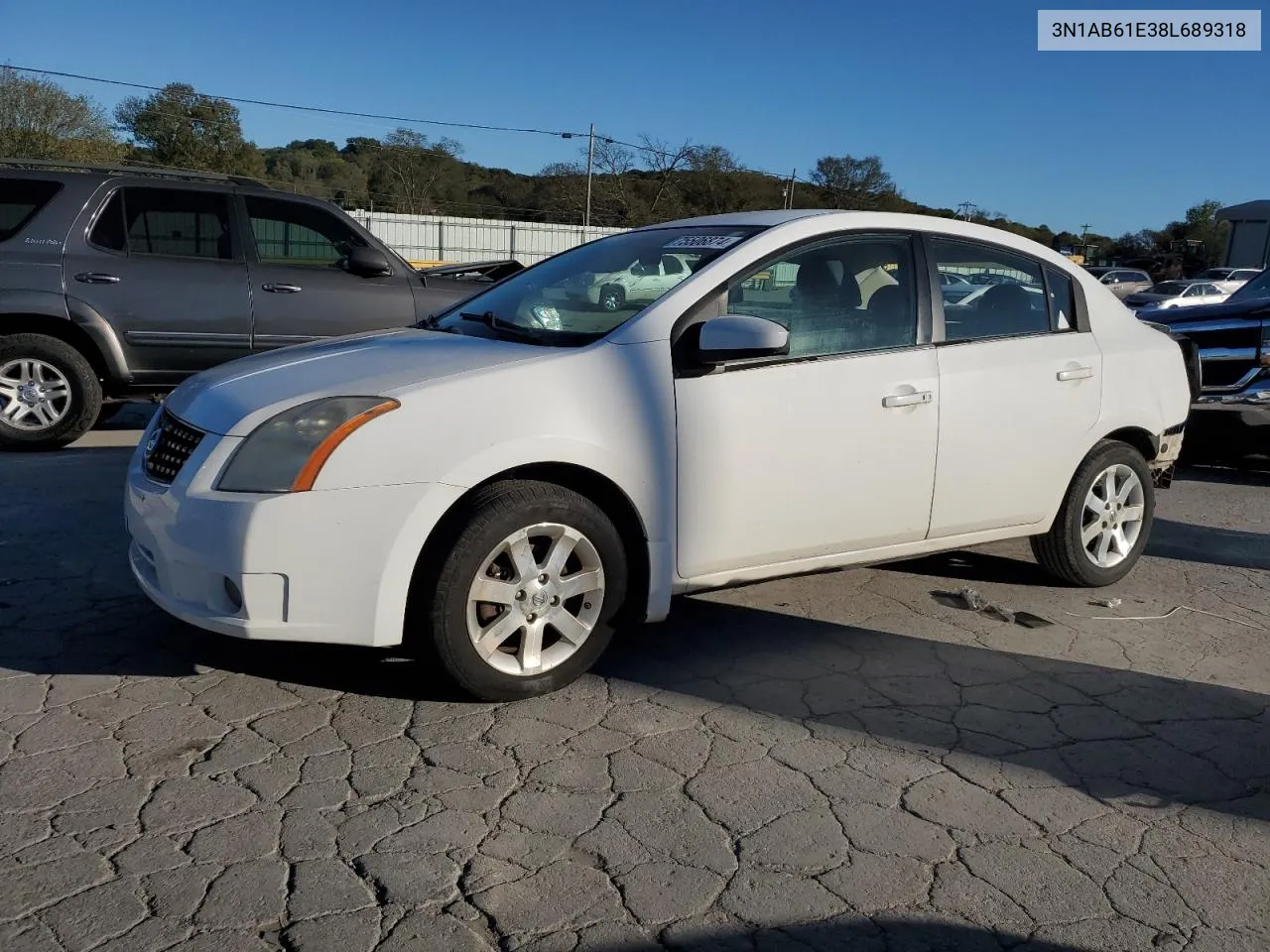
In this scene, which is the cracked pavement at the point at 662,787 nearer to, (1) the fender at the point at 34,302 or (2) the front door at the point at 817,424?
(2) the front door at the point at 817,424

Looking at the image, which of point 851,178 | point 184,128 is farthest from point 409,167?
point 851,178

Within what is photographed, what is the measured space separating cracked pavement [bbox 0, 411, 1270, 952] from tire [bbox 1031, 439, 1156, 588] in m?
0.38

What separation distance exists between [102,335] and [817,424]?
534 cm

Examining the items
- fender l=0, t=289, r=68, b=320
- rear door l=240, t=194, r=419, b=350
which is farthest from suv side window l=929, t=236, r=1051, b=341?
fender l=0, t=289, r=68, b=320

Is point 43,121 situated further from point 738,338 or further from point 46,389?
point 738,338

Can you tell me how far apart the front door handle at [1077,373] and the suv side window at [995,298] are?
8.0 inches

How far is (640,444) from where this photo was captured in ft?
12.7

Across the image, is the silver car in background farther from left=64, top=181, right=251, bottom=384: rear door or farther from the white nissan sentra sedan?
the white nissan sentra sedan

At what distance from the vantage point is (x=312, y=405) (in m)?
3.55

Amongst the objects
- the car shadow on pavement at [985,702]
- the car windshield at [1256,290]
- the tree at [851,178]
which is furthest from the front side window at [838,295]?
the tree at [851,178]

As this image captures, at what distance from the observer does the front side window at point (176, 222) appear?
25.3 feet

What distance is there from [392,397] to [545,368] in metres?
0.51

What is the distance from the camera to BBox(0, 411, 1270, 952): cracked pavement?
2613mm

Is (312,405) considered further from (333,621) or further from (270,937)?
(270,937)
